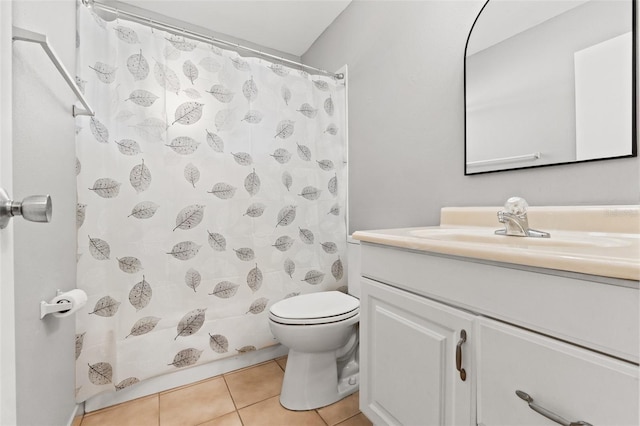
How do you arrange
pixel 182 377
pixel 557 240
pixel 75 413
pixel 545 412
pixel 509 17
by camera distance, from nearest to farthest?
pixel 545 412 < pixel 557 240 < pixel 509 17 < pixel 75 413 < pixel 182 377

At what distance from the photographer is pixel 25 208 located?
41cm

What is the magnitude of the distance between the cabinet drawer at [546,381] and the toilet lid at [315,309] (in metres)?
0.71

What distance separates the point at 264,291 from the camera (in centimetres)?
170

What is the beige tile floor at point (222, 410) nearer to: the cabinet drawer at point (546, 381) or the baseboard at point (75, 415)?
the baseboard at point (75, 415)

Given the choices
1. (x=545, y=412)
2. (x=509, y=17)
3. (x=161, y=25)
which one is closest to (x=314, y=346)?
(x=545, y=412)

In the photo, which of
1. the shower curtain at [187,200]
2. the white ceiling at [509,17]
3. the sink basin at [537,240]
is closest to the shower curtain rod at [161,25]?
the shower curtain at [187,200]

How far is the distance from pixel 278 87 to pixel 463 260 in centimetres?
147

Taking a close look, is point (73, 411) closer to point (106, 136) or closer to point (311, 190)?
point (106, 136)

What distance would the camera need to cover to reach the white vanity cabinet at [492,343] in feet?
1.61

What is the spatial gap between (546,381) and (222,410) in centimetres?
131

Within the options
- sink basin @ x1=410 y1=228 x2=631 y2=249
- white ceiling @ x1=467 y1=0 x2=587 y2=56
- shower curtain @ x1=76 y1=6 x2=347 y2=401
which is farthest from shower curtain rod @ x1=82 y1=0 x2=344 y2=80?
sink basin @ x1=410 y1=228 x2=631 y2=249

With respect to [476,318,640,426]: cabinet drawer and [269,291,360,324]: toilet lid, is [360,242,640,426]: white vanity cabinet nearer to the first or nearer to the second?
[476,318,640,426]: cabinet drawer

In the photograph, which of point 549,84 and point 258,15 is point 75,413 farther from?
point 258,15

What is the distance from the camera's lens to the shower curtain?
129 cm
